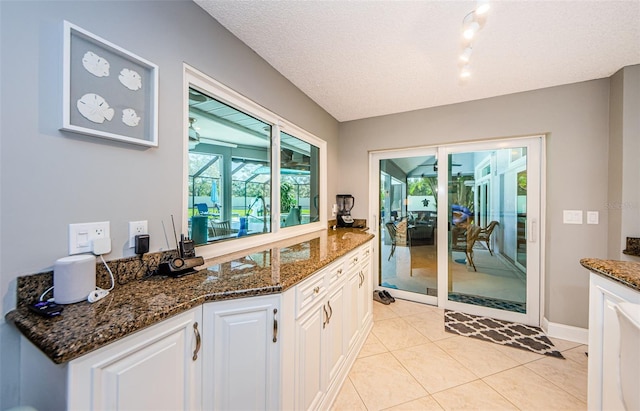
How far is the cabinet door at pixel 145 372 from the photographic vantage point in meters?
0.66

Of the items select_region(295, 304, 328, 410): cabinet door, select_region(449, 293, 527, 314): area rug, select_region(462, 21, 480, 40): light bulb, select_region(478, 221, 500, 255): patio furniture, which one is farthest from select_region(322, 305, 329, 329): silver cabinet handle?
select_region(478, 221, 500, 255): patio furniture

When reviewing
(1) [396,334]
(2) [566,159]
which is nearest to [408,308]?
(1) [396,334]

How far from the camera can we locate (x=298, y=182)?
8.87 ft

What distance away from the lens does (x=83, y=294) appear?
2.88 ft

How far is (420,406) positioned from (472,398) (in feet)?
1.28

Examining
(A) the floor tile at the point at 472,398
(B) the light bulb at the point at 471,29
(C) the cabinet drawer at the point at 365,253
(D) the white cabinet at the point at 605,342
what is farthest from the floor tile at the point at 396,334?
(B) the light bulb at the point at 471,29

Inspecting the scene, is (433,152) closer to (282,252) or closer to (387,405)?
(282,252)

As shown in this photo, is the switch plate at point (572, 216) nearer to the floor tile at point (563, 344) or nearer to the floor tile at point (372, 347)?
the floor tile at point (563, 344)

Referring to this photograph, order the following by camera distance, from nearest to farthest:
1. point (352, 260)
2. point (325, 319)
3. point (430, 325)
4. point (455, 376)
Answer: point (325, 319) < point (455, 376) < point (352, 260) < point (430, 325)

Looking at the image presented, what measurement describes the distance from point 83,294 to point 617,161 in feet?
A: 12.3

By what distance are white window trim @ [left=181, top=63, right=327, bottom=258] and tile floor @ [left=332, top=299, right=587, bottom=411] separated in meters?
1.28

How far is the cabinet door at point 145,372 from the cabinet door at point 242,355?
2.2 inches

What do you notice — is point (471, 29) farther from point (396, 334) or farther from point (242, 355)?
point (396, 334)

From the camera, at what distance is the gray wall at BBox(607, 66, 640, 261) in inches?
78.2
